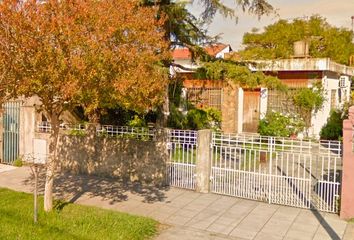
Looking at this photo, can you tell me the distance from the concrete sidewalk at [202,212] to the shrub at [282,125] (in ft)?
24.1

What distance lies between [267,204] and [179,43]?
529cm

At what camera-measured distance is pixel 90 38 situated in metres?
5.28

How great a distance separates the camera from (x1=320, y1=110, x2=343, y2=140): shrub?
49.1 feet

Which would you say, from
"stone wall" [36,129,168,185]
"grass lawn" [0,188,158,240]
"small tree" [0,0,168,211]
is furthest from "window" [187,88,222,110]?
"small tree" [0,0,168,211]

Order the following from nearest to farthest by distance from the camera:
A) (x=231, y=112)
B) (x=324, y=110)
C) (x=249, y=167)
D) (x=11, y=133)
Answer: (x=249, y=167)
(x=11, y=133)
(x=324, y=110)
(x=231, y=112)

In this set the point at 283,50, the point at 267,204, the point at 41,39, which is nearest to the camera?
the point at 41,39

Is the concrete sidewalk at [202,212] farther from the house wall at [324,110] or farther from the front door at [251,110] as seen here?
the front door at [251,110]

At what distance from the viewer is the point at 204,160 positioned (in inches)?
332

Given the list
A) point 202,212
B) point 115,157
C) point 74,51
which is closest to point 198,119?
point 115,157

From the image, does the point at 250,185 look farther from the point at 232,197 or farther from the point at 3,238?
the point at 3,238

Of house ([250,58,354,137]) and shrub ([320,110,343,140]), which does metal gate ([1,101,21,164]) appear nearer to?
house ([250,58,354,137])

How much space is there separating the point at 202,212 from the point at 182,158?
1.85 metres

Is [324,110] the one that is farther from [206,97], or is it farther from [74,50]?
[74,50]

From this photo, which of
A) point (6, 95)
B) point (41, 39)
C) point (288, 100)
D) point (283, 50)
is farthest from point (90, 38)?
point (283, 50)
